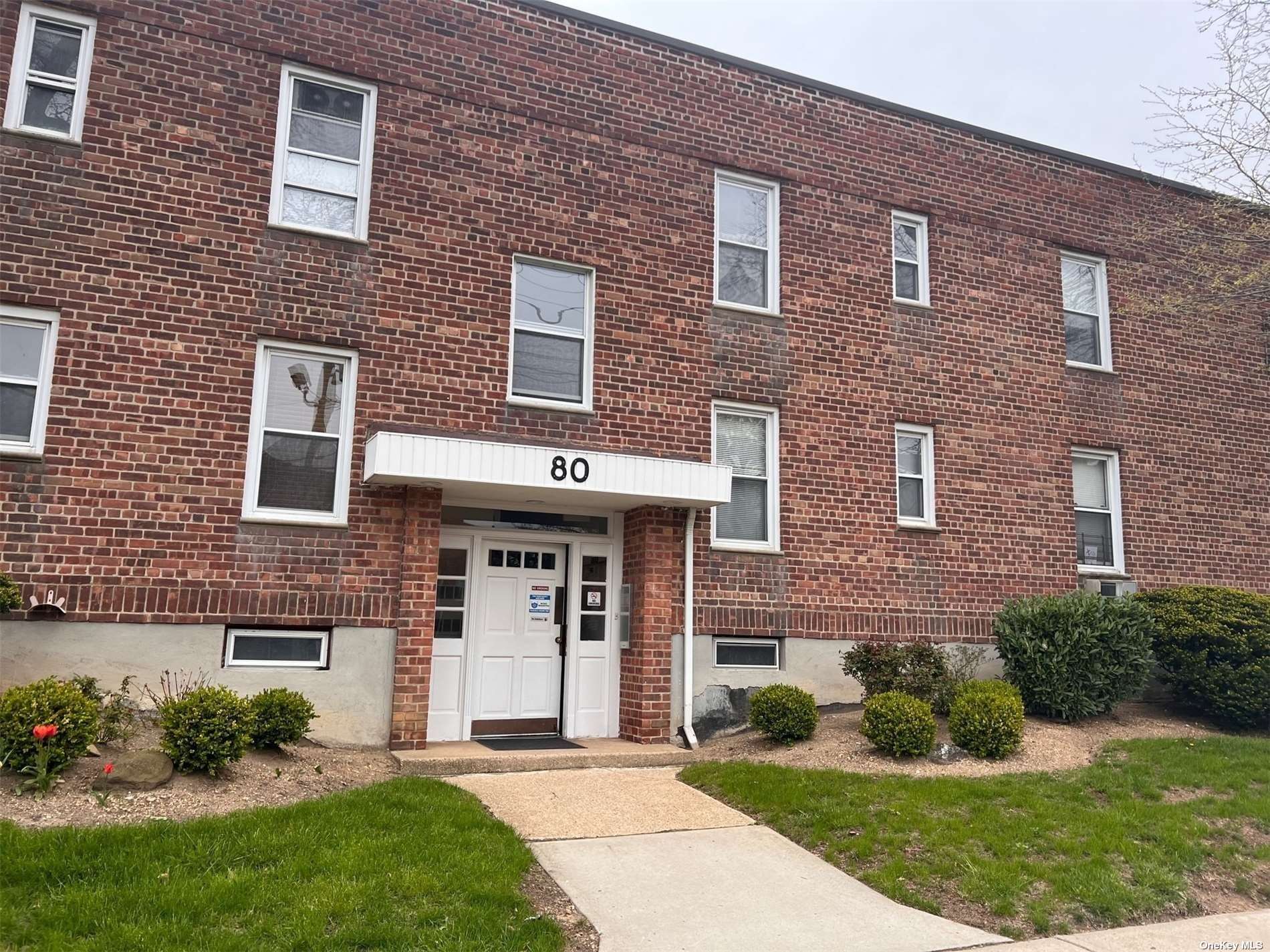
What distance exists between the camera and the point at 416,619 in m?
9.84

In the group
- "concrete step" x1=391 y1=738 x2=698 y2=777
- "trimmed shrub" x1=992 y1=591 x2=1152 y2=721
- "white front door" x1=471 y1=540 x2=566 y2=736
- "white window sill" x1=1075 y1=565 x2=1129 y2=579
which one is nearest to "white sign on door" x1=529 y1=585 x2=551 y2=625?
"white front door" x1=471 y1=540 x2=566 y2=736

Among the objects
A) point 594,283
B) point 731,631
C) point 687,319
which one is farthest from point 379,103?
point 731,631

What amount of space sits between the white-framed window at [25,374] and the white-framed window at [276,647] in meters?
2.50

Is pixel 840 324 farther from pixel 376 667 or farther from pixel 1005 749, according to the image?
pixel 376 667

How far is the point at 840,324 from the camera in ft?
41.7

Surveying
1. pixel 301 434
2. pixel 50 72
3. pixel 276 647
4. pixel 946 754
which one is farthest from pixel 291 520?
pixel 946 754

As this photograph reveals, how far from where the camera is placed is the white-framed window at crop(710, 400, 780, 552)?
38.9 feet

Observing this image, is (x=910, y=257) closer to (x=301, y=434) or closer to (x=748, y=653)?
(x=748, y=653)

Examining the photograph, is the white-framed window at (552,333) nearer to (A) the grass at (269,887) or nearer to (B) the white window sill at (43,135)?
(B) the white window sill at (43,135)

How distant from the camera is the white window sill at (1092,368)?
46.5ft

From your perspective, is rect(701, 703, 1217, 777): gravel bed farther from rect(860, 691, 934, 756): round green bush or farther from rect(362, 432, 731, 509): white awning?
rect(362, 432, 731, 509): white awning

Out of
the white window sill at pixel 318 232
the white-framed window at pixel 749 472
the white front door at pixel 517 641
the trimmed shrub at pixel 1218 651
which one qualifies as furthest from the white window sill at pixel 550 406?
the trimmed shrub at pixel 1218 651

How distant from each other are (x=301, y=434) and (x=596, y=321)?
3.60 meters

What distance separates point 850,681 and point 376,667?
18.9ft
